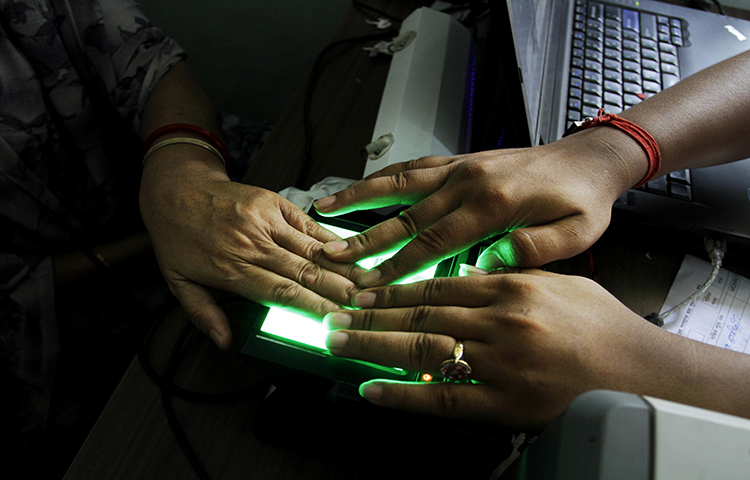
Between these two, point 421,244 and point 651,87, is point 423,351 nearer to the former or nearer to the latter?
point 421,244

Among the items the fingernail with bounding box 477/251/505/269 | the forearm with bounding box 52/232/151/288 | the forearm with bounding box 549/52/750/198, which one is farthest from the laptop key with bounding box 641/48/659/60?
the forearm with bounding box 52/232/151/288

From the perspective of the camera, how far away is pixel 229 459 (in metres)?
0.54

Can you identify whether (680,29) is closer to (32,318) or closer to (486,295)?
(486,295)

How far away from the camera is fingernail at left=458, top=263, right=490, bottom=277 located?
561mm

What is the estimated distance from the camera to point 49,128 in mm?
786

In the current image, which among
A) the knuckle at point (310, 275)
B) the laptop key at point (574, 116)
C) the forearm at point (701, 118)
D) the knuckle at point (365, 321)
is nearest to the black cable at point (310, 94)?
the knuckle at point (310, 275)

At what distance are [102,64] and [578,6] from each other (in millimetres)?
989

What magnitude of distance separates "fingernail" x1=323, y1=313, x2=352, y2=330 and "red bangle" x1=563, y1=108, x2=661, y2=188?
48 centimetres

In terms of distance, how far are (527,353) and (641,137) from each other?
1.31 feet

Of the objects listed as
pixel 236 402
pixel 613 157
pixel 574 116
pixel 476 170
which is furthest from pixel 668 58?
pixel 236 402

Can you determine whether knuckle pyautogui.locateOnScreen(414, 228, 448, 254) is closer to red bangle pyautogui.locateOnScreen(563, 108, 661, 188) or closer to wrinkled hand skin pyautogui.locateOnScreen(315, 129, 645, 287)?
wrinkled hand skin pyautogui.locateOnScreen(315, 129, 645, 287)

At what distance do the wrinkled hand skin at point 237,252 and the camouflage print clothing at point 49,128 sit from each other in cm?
30

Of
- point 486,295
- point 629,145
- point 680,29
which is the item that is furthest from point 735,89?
point 486,295

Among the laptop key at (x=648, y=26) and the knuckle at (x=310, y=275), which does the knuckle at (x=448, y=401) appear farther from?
the laptop key at (x=648, y=26)
